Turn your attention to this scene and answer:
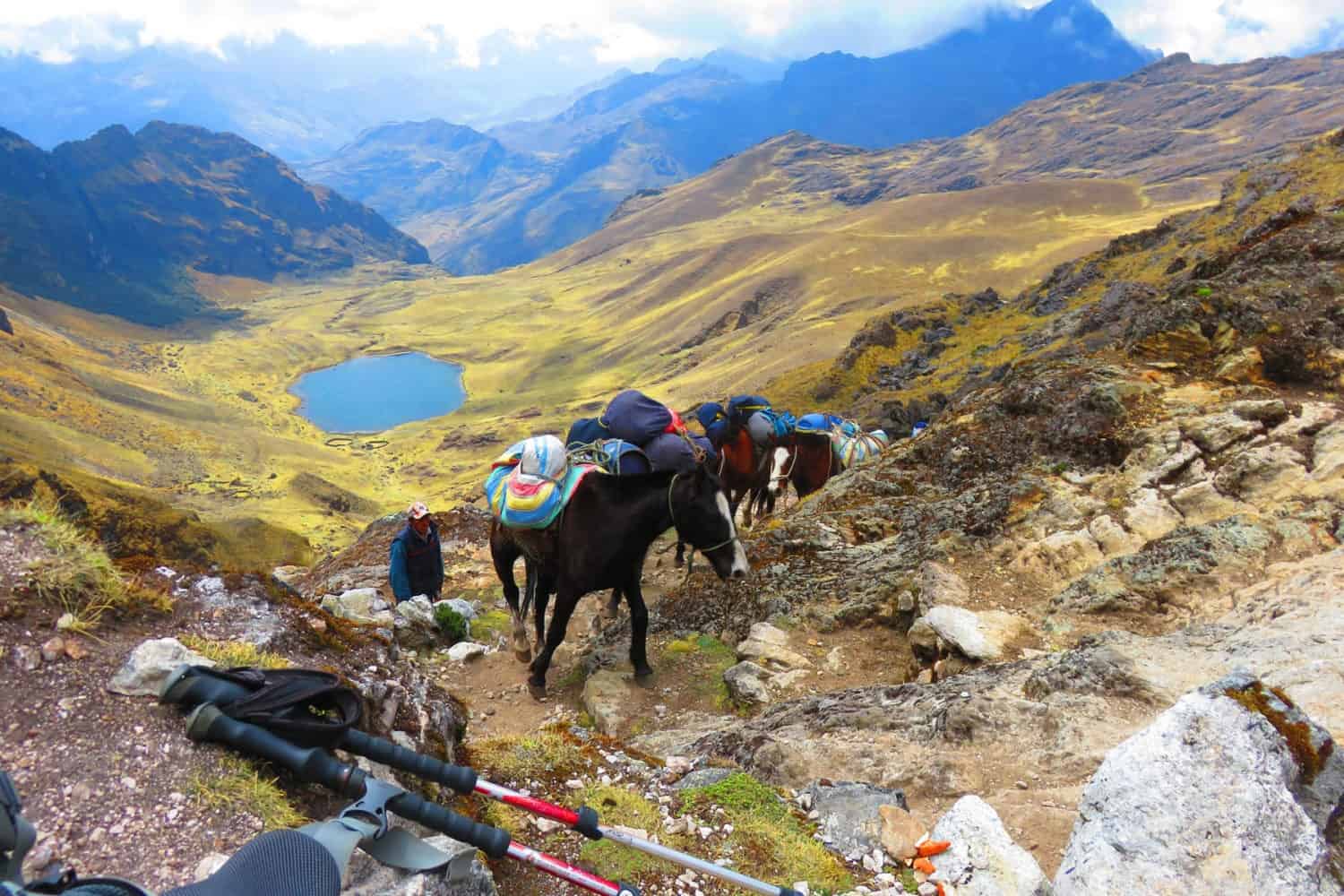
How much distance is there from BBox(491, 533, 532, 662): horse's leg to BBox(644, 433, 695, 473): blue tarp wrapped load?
2.91 m

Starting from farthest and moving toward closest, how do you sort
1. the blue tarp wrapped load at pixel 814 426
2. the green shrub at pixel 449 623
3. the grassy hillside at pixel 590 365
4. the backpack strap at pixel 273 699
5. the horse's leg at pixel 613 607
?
the grassy hillside at pixel 590 365
the blue tarp wrapped load at pixel 814 426
the horse's leg at pixel 613 607
the green shrub at pixel 449 623
the backpack strap at pixel 273 699

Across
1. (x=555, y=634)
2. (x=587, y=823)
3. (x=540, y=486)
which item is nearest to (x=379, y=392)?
(x=555, y=634)

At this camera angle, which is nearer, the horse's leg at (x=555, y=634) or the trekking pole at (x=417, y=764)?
the trekking pole at (x=417, y=764)

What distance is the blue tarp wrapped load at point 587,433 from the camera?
31.9ft

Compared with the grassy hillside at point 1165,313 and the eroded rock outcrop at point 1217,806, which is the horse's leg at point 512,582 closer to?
the eroded rock outcrop at point 1217,806

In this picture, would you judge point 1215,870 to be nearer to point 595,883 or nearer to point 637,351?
point 595,883

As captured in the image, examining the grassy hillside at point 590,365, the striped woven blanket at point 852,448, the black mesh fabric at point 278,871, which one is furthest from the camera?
the grassy hillside at point 590,365

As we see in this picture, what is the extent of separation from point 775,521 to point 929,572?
444 cm

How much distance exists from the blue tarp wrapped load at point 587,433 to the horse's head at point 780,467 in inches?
288

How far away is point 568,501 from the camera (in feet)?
28.6

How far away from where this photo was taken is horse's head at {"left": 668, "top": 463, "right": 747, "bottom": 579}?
8642mm

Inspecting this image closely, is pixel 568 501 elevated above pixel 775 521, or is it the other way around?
pixel 568 501

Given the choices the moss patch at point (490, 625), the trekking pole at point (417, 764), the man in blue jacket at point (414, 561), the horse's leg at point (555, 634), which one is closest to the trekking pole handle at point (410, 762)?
the trekking pole at point (417, 764)

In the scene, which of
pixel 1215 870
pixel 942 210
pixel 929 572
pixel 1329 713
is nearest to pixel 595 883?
pixel 1215 870
